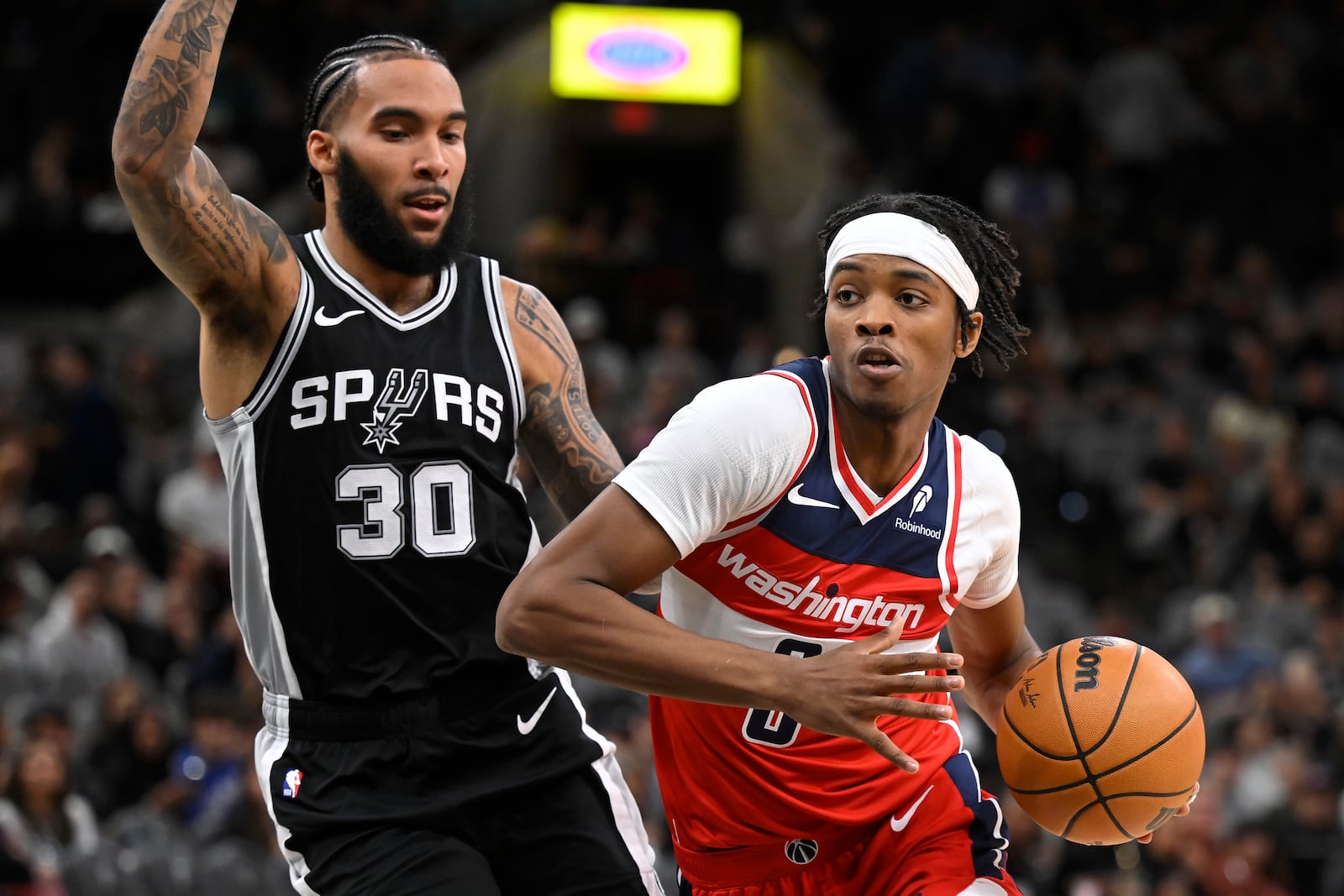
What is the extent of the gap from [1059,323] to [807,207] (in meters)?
3.12

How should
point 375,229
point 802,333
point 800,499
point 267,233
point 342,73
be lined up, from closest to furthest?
point 800,499
point 267,233
point 375,229
point 342,73
point 802,333

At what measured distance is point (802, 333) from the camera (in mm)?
14984

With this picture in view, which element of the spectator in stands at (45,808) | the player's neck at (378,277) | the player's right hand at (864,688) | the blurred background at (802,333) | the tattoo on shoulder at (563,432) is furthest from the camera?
the blurred background at (802,333)

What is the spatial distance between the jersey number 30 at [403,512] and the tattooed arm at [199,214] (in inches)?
13.7

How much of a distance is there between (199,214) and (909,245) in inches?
60.4

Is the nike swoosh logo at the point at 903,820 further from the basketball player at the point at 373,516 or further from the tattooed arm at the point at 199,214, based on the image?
the tattooed arm at the point at 199,214

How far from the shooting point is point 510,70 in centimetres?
1662

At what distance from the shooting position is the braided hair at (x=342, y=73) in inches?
152

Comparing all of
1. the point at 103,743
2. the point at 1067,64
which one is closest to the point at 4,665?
the point at 103,743

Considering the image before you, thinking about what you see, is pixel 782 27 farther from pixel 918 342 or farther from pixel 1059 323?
pixel 918 342

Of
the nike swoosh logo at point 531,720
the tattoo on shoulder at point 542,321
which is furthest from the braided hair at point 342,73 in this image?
the nike swoosh logo at point 531,720

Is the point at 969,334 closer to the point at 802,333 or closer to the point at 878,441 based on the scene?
the point at 878,441

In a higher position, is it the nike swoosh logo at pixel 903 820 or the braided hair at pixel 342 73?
the braided hair at pixel 342 73

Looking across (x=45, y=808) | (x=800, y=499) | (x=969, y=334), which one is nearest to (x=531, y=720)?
(x=800, y=499)
